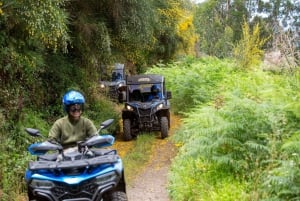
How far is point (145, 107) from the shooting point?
1469cm

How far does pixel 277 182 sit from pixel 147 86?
10.4 m

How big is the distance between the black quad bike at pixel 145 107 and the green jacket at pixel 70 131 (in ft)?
26.7

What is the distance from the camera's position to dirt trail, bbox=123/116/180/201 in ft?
28.7

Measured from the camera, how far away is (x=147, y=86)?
15.7 m

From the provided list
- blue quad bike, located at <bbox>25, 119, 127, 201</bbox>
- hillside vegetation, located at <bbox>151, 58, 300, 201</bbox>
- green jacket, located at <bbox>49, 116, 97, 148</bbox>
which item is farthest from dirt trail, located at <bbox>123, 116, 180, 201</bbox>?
blue quad bike, located at <bbox>25, 119, 127, 201</bbox>

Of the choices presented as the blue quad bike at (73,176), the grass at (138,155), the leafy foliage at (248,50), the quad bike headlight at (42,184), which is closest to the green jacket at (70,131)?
the blue quad bike at (73,176)

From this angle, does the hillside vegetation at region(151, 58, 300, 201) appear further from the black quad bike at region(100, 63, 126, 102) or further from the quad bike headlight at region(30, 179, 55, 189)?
the black quad bike at region(100, 63, 126, 102)

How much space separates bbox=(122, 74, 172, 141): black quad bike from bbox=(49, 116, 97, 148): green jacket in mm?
8137

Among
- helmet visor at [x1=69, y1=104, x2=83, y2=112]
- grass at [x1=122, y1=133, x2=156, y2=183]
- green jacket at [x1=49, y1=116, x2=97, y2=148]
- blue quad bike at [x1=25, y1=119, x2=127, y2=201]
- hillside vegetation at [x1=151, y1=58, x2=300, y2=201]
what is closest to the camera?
blue quad bike at [x1=25, y1=119, x2=127, y2=201]

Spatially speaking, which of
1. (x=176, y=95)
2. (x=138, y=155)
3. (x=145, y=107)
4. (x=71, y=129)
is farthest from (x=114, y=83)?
(x=71, y=129)

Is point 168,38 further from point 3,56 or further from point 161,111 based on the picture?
point 3,56

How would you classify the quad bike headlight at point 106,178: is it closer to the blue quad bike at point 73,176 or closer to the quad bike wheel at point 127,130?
the blue quad bike at point 73,176

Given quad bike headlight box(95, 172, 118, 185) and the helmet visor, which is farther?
the helmet visor

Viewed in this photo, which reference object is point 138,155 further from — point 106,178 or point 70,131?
point 106,178
